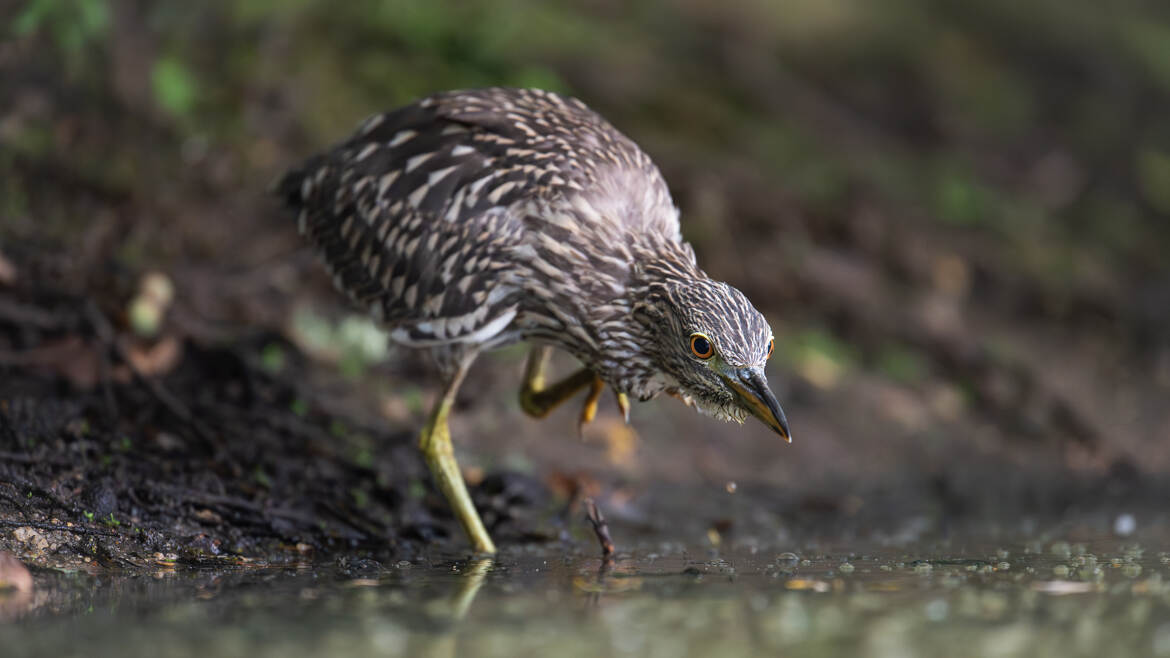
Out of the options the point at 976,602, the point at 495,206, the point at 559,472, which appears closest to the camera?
the point at 976,602

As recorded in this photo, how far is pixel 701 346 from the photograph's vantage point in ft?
16.7

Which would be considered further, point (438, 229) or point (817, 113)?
point (817, 113)

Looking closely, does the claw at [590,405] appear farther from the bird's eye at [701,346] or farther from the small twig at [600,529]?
the bird's eye at [701,346]

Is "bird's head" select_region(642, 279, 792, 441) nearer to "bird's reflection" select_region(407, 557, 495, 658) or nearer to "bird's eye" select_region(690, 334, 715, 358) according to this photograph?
"bird's eye" select_region(690, 334, 715, 358)

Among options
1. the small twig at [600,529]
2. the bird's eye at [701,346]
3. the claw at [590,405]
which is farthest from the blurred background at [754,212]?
the bird's eye at [701,346]

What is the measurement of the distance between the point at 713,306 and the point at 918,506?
10.1 ft

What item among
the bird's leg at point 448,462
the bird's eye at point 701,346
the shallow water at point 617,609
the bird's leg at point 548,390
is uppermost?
the bird's eye at point 701,346

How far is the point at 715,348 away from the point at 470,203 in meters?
1.45

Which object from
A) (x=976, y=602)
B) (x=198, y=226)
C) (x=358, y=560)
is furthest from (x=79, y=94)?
(x=976, y=602)

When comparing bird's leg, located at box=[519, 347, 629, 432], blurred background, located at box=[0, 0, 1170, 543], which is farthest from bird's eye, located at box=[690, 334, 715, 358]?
blurred background, located at box=[0, 0, 1170, 543]

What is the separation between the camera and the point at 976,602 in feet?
12.4

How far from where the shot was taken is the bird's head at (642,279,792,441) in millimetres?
4965

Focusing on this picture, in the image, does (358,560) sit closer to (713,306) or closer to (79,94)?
(713,306)

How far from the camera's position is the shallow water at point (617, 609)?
3.22 m
